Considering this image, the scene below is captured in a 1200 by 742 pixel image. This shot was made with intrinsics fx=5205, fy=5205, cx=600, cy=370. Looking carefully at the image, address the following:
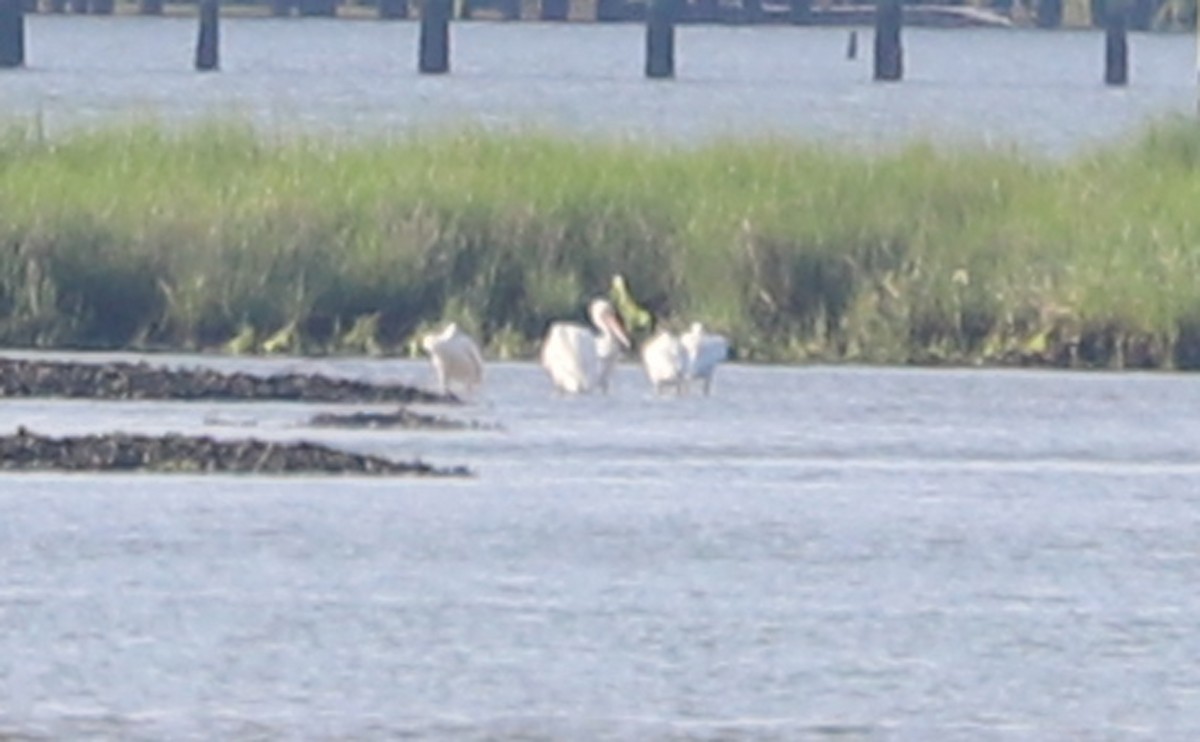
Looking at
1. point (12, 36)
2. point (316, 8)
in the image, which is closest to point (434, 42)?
point (12, 36)

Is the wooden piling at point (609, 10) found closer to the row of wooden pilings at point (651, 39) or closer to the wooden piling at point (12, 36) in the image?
the row of wooden pilings at point (651, 39)

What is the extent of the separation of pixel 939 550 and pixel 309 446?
3234 millimetres

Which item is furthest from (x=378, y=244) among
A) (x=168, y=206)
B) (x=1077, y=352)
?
(x=1077, y=352)

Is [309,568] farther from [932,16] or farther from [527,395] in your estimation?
[932,16]

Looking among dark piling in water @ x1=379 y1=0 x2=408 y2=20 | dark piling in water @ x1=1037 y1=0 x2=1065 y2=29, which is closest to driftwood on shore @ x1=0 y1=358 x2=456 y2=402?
dark piling in water @ x1=379 y1=0 x2=408 y2=20

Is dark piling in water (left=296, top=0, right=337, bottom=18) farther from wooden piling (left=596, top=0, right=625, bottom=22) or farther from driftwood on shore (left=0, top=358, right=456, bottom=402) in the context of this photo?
driftwood on shore (left=0, top=358, right=456, bottom=402)

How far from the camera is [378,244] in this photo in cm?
2577

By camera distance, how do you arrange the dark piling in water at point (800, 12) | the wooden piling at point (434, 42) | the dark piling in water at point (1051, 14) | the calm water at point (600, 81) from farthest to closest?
the dark piling in water at point (1051, 14) → the dark piling in water at point (800, 12) → the wooden piling at point (434, 42) → the calm water at point (600, 81)

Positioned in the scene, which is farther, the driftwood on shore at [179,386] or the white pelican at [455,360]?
the driftwood on shore at [179,386]

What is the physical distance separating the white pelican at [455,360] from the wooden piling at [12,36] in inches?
1959

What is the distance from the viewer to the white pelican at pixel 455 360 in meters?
22.5

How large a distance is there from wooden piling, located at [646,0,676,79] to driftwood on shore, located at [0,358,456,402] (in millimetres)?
49598

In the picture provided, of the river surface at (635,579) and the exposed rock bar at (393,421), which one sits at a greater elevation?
the river surface at (635,579)

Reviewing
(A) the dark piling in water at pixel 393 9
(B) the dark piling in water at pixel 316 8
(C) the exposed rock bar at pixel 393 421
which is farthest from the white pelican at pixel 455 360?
(B) the dark piling in water at pixel 316 8
